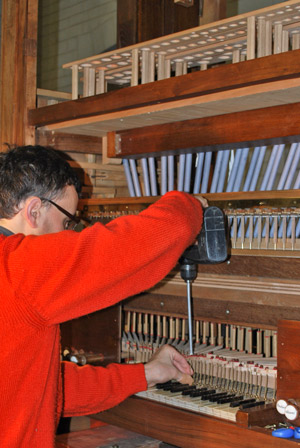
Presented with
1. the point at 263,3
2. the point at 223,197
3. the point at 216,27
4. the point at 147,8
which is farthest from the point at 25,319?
the point at 263,3

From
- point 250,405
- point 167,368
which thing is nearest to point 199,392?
point 167,368

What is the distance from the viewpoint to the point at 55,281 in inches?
53.9

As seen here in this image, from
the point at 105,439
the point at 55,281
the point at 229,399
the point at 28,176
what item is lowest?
the point at 105,439

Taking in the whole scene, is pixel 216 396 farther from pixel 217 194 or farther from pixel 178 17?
pixel 178 17

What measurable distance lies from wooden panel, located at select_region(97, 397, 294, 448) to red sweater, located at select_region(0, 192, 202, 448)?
654 millimetres

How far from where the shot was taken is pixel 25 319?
144 cm

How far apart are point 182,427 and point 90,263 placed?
3.51 ft

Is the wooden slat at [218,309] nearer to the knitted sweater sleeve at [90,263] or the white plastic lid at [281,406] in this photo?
the white plastic lid at [281,406]

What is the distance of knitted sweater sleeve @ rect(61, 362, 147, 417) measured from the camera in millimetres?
2182

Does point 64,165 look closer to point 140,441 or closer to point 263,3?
point 140,441

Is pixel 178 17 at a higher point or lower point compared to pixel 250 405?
higher

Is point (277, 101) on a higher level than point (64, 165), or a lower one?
higher

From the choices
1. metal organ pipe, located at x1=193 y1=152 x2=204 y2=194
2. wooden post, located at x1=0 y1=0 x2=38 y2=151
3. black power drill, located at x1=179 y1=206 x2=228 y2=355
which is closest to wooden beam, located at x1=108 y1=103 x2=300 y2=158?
metal organ pipe, located at x1=193 y1=152 x2=204 y2=194

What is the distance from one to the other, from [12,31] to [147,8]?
659 millimetres
